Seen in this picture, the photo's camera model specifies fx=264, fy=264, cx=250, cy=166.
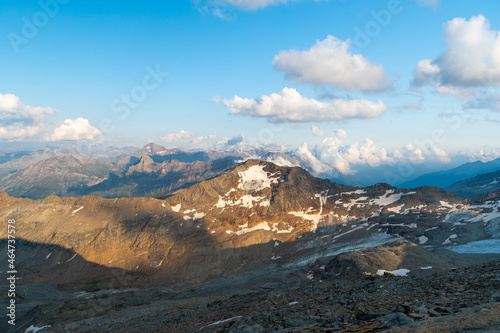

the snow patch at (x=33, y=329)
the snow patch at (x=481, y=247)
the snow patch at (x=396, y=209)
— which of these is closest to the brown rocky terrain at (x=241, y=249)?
the snow patch at (x=396, y=209)

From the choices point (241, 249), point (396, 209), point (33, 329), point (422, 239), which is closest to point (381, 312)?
point (33, 329)

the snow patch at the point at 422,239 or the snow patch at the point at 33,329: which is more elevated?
the snow patch at the point at 33,329

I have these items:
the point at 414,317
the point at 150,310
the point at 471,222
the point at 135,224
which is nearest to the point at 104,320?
the point at 150,310

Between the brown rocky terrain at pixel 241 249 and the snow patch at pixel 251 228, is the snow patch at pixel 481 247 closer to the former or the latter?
the brown rocky terrain at pixel 241 249

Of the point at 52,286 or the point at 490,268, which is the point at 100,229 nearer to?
the point at 52,286

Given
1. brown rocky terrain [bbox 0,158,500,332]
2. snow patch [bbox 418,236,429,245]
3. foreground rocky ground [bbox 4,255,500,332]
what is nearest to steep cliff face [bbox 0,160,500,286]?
snow patch [bbox 418,236,429,245]

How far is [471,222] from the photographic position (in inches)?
6137

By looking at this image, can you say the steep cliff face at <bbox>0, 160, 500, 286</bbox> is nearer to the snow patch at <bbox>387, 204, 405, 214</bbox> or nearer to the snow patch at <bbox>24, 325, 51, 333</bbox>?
the snow patch at <bbox>387, 204, 405, 214</bbox>

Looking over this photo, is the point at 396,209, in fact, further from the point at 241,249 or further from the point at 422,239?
the point at 241,249

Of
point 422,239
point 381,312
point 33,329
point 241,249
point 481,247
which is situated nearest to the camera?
point 381,312

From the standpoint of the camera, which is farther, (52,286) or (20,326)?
(52,286)

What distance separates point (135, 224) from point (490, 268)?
205 metres

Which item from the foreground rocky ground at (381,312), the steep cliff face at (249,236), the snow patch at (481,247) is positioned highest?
the foreground rocky ground at (381,312)

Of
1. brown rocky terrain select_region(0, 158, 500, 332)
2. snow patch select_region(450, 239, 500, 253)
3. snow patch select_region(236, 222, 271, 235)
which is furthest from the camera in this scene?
snow patch select_region(236, 222, 271, 235)
